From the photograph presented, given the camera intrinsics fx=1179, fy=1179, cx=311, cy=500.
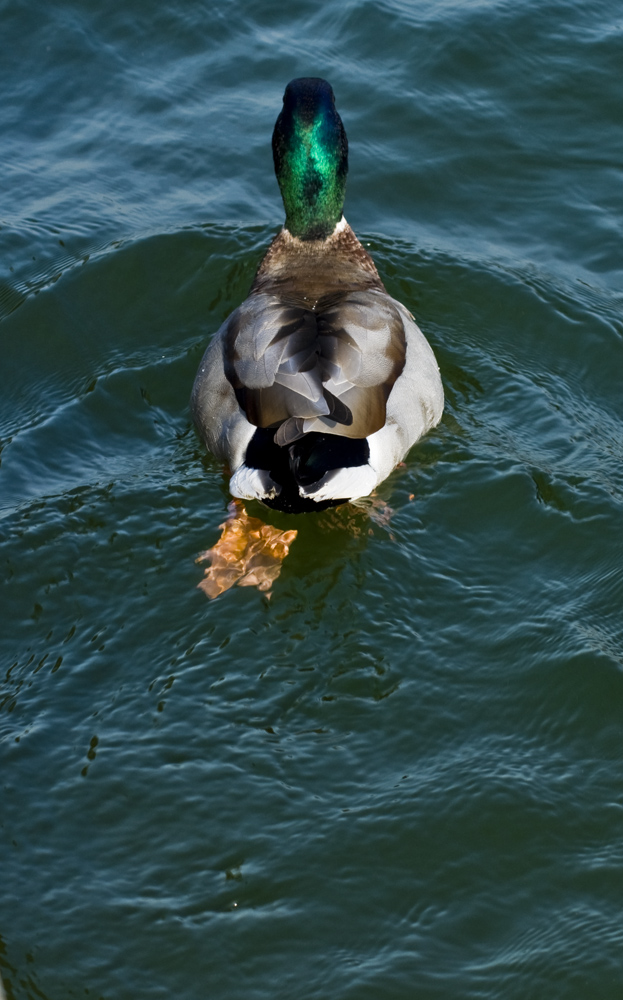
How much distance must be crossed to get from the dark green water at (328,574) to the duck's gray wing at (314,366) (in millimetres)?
575

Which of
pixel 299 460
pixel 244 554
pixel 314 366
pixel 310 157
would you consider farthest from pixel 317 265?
pixel 244 554

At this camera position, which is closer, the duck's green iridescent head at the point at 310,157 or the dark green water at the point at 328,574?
the dark green water at the point at 328,574

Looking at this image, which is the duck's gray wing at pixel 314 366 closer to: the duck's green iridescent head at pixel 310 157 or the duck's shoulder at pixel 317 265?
the duck's shoulder at pixel 317 265

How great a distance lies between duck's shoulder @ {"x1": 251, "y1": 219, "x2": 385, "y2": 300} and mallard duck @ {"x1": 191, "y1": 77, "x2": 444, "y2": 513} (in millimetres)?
13

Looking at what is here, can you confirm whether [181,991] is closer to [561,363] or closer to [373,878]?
[373,878]

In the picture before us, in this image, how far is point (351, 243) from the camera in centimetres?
714

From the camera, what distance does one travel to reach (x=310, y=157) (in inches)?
271

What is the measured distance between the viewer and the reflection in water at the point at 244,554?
5284 millimetres

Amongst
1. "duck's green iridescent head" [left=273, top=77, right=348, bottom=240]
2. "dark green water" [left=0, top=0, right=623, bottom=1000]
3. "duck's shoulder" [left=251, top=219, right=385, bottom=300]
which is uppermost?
"duck's green iridescent head" [left=273, top=77, right=348, bottom=240]

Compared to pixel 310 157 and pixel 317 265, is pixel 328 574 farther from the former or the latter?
pixel 310 157

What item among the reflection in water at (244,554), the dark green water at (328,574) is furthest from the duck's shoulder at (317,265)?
the reflection in water at (244,554)

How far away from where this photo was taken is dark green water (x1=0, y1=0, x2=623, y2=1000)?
156 inches

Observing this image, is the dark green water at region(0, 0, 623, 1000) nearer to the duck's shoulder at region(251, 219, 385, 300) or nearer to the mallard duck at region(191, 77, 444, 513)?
the mallard duck at region(191, 77, 444, 513)

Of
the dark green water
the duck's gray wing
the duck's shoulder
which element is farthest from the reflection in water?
the duck's shoulder
